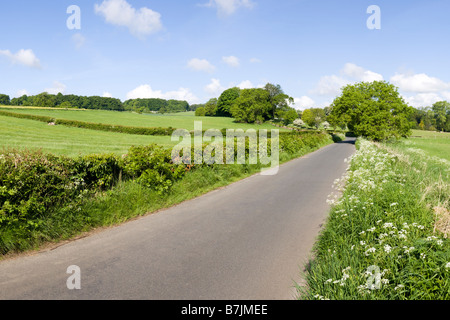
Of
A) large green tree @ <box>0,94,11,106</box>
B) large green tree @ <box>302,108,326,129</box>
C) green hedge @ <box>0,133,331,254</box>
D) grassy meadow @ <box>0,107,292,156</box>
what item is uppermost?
large green tree @ <box>0,94,11,106</box>

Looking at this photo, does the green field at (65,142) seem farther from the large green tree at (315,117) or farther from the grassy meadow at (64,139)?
the large green tree at (315,117)

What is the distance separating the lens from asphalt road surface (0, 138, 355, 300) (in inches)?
142

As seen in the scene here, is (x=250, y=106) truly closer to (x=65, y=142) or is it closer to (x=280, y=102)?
(x=280, y=102)

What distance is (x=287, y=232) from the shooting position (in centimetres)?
586

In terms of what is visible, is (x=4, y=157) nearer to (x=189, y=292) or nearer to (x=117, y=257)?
(x=117, y=257)

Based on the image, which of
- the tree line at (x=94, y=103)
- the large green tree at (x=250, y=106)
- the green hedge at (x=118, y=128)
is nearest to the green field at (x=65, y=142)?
the green hedge at (x=118, y=128)

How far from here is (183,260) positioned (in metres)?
4.47

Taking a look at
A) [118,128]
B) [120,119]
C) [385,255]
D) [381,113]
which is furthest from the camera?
[120,119]

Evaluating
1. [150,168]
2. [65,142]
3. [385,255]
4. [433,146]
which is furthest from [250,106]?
[385,255]

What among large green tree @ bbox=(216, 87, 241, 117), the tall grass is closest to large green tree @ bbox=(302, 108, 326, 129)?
large green tree @ bbox=(216, 87, 241, 117)

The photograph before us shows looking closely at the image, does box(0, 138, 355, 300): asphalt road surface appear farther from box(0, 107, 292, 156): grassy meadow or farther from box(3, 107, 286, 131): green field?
Result: box(3, 107, 286, 131): green field

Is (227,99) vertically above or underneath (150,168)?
above

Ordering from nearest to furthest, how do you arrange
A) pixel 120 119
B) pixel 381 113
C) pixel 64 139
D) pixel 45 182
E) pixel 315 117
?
pixel 45 182, pixel 64 139, pixel 381 113, pixel 120 119, pixel 315 117
